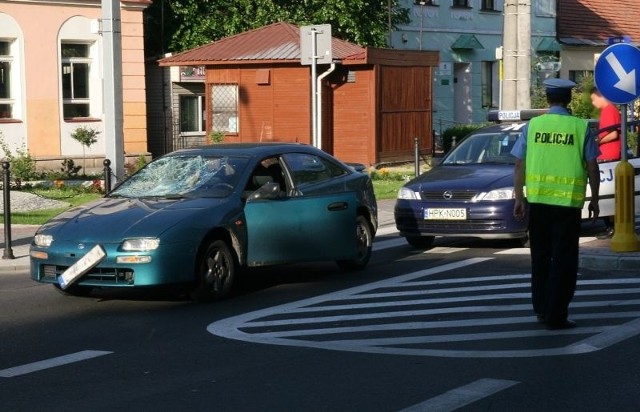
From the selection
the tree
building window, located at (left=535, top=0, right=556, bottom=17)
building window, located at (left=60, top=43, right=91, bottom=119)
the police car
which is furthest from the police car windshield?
building window, located at (left=535, top=0, right=556, bottom=17)

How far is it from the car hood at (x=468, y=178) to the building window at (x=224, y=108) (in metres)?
14.2

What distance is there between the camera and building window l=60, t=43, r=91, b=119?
30.2 meters

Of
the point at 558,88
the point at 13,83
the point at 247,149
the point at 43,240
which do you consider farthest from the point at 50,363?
the point at 13,83

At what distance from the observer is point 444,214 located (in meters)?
14.6

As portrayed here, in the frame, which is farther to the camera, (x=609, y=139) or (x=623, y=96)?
(x=609, y=139)

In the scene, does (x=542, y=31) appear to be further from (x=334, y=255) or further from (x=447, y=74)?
(x=334, y=255)

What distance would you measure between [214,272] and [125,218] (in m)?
0.93

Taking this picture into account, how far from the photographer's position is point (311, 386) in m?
7.51

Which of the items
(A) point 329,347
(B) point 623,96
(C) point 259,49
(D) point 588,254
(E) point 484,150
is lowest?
(A) point 329,347

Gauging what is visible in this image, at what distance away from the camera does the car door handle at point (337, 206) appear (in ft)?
41.0

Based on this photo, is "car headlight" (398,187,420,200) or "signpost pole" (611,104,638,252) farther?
"car headlight" (398,187,420,200)

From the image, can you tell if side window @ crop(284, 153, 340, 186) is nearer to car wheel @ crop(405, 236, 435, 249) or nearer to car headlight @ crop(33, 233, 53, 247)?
car wheel @ crop(405, 236, 435, 249)

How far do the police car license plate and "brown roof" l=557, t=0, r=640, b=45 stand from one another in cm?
3353

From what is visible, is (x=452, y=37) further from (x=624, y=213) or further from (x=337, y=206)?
(x=337, y=206)
